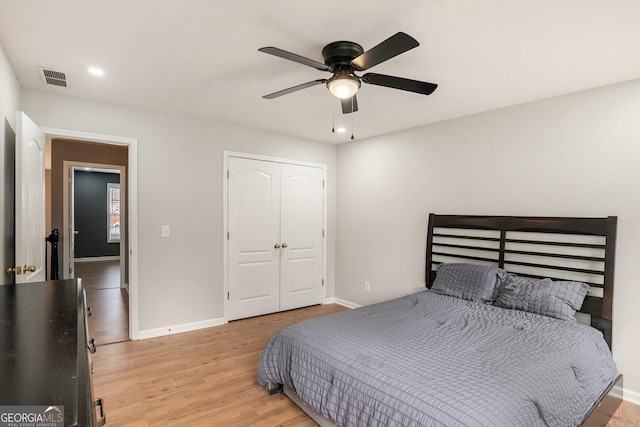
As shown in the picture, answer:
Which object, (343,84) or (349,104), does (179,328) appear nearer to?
(349,104)

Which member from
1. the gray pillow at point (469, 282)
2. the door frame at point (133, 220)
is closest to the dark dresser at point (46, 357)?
the door frame at point (133, 220)

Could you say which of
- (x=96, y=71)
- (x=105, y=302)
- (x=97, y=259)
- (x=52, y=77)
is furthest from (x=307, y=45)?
(x=97, y=259)

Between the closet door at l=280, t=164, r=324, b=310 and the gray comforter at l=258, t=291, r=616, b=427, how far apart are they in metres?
1.99

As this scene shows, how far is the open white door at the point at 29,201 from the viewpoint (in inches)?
83.7

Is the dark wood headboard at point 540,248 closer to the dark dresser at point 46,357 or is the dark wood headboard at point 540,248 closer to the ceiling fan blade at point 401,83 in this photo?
the ceiling fan blade at point 401,83

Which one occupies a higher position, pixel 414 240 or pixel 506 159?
pixel 506 159

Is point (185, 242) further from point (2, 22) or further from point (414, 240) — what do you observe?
point (414, 240)

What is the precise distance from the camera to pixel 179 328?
3.78 m

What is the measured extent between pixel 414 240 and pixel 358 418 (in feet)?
8.39

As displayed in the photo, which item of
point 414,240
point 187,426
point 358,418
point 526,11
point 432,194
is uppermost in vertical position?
point 526,11

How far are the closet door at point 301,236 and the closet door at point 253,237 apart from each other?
0.38 feet

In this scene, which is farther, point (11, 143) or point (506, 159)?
point (506, 159)

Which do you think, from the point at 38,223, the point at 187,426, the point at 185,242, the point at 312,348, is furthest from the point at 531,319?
the point at 38,223

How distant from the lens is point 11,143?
2.39m
